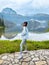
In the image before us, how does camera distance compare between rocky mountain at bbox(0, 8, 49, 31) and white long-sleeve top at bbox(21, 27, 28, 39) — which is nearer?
white long-sleeve top at bbox(21, 27, 28, 39)

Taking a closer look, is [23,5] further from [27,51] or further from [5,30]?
[27,51]

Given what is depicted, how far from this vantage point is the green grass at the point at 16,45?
8077mm

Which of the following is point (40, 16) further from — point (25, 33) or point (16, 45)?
point (25, 33)

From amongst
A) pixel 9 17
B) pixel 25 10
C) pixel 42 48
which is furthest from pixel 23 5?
pixel 42 48

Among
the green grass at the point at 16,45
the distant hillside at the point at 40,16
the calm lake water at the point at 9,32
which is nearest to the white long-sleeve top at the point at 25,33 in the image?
the green grass at the point at 16,45

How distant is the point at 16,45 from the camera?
28.1ft

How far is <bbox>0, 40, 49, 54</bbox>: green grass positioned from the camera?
8077 millimetres

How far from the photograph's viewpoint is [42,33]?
9.36 m

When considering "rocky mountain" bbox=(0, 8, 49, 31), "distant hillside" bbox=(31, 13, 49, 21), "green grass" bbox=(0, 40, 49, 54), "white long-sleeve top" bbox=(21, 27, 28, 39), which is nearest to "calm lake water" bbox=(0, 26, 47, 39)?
"rocky mountain" bbox=(0, 8, 49, 31)

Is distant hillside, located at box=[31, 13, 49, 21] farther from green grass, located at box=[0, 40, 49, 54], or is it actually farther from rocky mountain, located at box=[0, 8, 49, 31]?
green grass, located at box=[0, 40, 49, 54]

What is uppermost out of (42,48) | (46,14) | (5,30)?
(46,14)

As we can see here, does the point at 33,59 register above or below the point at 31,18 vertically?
below

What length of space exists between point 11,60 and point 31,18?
293 centimetres

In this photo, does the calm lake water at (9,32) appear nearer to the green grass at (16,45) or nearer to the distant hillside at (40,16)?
the green grass at (16,45)
